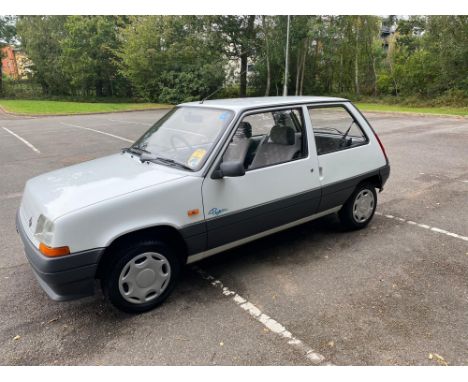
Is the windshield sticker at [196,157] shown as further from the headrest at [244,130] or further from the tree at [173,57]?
the tree at [173,57]

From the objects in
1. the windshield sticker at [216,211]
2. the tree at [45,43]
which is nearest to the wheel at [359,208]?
the windshield sticker at [216,211]

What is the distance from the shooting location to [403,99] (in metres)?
30.0

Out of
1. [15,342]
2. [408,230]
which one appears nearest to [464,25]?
[408,230]

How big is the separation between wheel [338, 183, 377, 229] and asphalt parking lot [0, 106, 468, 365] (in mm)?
157

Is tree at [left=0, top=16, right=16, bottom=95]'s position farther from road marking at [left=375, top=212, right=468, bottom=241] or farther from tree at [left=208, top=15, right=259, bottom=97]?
road marking at [left=375, top=212, right=468, bottom=241]

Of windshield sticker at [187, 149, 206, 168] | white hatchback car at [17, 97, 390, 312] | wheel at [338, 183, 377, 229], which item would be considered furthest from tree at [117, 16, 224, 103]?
windshield sticker at [187, 149, 206, 168]

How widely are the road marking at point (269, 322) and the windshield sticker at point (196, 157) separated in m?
1.17

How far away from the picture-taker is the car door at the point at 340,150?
4.13m

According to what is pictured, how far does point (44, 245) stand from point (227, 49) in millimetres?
34935

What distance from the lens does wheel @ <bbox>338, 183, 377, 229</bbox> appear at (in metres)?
4.57

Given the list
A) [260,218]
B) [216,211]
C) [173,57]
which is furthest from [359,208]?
[173,57]

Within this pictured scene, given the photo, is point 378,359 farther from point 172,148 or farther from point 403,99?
point 403,99

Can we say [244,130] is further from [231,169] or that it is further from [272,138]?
[231,169]

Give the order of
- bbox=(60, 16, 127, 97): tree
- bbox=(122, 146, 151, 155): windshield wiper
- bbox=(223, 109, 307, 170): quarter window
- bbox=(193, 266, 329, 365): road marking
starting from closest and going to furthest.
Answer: bbox=(193, 266, 329, 365): road marking, bbox=(223, 109, 307, 170): quarter window, bbox=(122, 146, 151, 155): windshield wiper, bbox=(60, 16, 127, 97): tree
